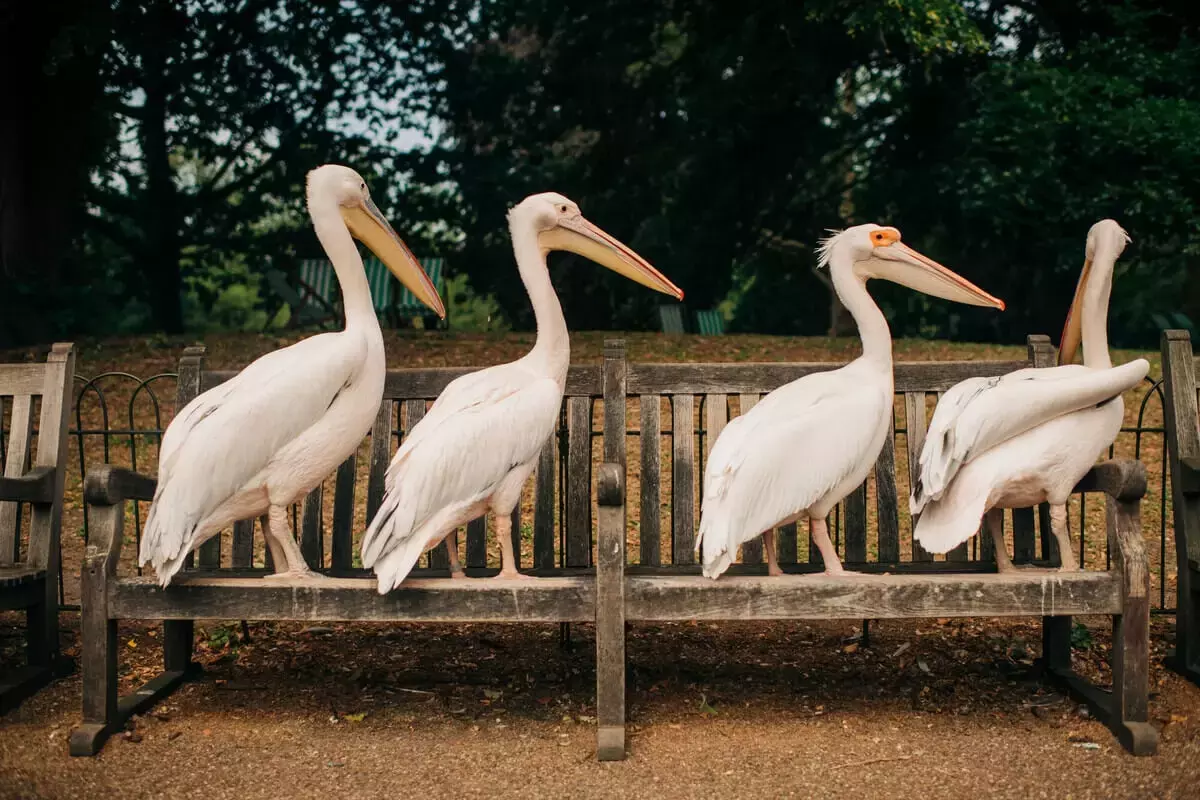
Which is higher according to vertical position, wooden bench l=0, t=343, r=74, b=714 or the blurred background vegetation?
the blurred background vegetation

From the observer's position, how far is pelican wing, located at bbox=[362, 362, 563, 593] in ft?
11.6

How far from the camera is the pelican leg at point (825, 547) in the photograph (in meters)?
3.84

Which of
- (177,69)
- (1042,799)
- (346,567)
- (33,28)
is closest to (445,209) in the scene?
(177,69)

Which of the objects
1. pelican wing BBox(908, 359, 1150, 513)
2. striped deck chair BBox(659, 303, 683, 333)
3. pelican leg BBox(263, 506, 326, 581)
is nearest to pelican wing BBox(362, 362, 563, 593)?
pelican leg BBox(263, 506, 326, 581)

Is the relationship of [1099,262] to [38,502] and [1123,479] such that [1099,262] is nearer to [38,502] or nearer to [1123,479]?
[1123,479]

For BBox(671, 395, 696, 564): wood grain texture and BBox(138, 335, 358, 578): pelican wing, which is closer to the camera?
BBox(138, 335, 358, 578): pelican wing

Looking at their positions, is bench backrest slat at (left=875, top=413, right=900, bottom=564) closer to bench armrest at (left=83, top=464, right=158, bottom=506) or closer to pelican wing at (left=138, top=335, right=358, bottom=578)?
pelican wing at (left=138, top=335, right=358, bottom=578)

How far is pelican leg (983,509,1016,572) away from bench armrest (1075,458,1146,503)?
366 mm

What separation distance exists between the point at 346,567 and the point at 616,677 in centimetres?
116

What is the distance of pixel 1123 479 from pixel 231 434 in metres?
2.66

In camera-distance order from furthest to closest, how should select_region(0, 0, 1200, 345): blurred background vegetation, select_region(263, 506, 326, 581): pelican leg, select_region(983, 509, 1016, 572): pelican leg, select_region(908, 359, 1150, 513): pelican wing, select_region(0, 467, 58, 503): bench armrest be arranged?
select_region(0, 0, 1200, 345): blurred background vegetation
select_region(0, 467, 58, 503): bench armrest
select_region(983, 509, 1016, 572): pelican leg
select_region(263, 506, 326, 581): pelican leg
select_region(908, 359, 1150, 513): pelican wing

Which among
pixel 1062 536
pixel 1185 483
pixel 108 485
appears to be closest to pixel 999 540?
pixel 1062 536

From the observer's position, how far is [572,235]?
4.10m

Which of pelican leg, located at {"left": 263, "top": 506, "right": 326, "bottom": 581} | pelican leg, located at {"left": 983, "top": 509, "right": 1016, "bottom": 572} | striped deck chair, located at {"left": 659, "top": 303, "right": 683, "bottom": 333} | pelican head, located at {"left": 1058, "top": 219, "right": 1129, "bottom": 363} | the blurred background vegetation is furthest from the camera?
striped deck chair, located at {"left": 659, "top": 303, "right": 683, "bottom": 333}
